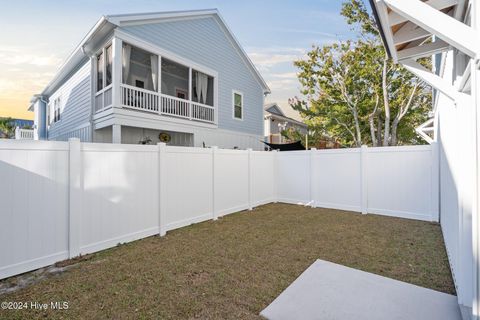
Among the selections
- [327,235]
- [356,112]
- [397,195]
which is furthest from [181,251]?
[356,112]

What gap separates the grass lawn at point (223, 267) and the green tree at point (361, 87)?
26.3 ft

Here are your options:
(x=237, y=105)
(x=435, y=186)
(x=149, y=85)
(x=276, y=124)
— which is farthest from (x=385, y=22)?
(x=276, y=124)

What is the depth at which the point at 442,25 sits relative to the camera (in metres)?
1.69

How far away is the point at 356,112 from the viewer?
41.1ft

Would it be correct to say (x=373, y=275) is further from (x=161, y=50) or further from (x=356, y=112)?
(x=356, y=112)

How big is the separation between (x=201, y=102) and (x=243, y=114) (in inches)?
95.4

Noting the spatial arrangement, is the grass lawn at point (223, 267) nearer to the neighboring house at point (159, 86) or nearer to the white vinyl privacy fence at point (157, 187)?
the white vinyl privacy fence at point (157, 187)

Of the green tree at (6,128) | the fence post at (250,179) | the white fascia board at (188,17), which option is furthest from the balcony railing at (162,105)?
the green tree at (6,128)

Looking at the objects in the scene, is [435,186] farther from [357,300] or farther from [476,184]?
[476,184]

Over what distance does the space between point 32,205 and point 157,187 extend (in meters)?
2.02

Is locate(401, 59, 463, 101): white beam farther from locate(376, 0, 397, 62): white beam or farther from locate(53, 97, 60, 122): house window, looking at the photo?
locate(53, 97, 60, 122): house window

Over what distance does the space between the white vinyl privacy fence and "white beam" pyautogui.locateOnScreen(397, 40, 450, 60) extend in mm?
4129

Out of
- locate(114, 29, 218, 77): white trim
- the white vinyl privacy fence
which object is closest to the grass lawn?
the white vinyl privacy fence

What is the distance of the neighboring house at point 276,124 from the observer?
58.4ft
